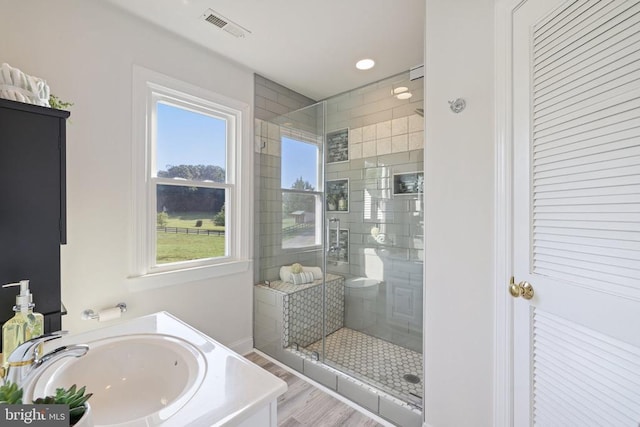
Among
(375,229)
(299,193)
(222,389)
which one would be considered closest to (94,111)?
(299,193)

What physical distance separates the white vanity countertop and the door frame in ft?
3.33

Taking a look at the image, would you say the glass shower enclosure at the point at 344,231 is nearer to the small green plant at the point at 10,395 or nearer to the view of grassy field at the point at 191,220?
the view of grassy field at the point at 191,220

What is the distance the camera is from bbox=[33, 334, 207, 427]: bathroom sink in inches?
35.2

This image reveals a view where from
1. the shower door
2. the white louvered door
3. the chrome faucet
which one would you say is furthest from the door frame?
the chrome faucet

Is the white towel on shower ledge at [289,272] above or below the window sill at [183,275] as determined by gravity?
below

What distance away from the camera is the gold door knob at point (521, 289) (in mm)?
1120

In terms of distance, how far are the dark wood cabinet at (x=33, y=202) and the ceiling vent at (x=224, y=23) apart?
1.21 metres

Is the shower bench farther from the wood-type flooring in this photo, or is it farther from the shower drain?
the shower drain

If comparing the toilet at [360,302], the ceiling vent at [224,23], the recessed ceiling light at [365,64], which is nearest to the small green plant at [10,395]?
the ceiling vent at [224,23]

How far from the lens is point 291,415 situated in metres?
1.75

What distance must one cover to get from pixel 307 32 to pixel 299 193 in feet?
4.48

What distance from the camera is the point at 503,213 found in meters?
1.21

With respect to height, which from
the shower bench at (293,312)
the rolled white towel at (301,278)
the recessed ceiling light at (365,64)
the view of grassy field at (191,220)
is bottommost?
the shower bench at (293,312)

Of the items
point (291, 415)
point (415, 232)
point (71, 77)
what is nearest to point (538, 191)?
point (415, 232)
